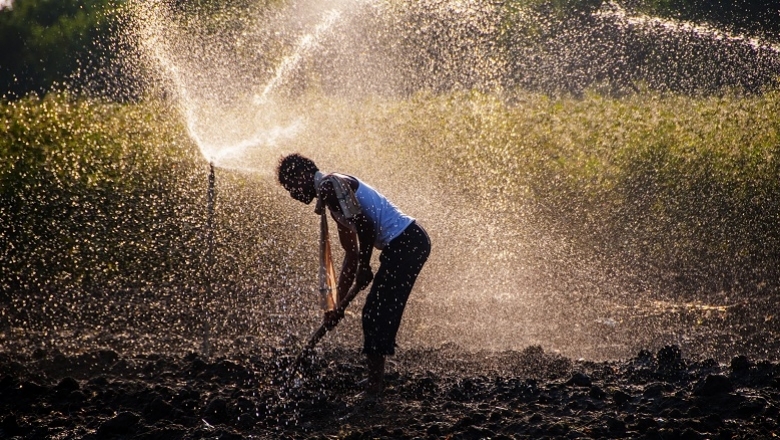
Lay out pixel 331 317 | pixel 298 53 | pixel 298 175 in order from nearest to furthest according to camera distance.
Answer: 1. pixel 298 175
2. pixel 331 317
3. pixel 298 53

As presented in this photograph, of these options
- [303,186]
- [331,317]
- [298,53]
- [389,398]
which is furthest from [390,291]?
[298,53]

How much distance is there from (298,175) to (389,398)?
1442 mm

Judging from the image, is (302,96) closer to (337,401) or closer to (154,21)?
(154,21)

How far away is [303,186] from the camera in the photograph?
540 cm

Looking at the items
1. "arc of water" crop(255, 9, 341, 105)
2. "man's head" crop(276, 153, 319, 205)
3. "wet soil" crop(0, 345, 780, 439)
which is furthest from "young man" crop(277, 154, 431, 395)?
"arc of water" crop(255, 9, 341, 105)

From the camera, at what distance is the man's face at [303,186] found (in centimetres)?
539

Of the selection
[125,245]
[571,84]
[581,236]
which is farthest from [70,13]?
[581,236]

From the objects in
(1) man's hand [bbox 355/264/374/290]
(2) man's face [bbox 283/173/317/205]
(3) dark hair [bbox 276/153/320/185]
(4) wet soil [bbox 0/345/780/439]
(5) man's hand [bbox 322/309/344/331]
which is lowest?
(4) wet soil [bbox 0/345/780/439]

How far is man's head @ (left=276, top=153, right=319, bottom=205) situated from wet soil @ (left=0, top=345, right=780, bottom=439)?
3.97 ft

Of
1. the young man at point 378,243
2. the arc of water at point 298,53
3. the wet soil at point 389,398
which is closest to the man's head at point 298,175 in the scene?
the young man at point 378,243

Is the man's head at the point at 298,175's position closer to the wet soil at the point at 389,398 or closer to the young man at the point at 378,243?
the young man at the point at 378,243

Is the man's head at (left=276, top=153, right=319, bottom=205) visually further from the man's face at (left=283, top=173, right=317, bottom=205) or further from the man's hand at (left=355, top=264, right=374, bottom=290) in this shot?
the man's hand at (left=355, top=264, right=374, bottom=290)

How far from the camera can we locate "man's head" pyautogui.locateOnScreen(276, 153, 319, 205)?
5.39m

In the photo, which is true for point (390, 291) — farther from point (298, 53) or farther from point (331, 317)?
point (298, 53)
